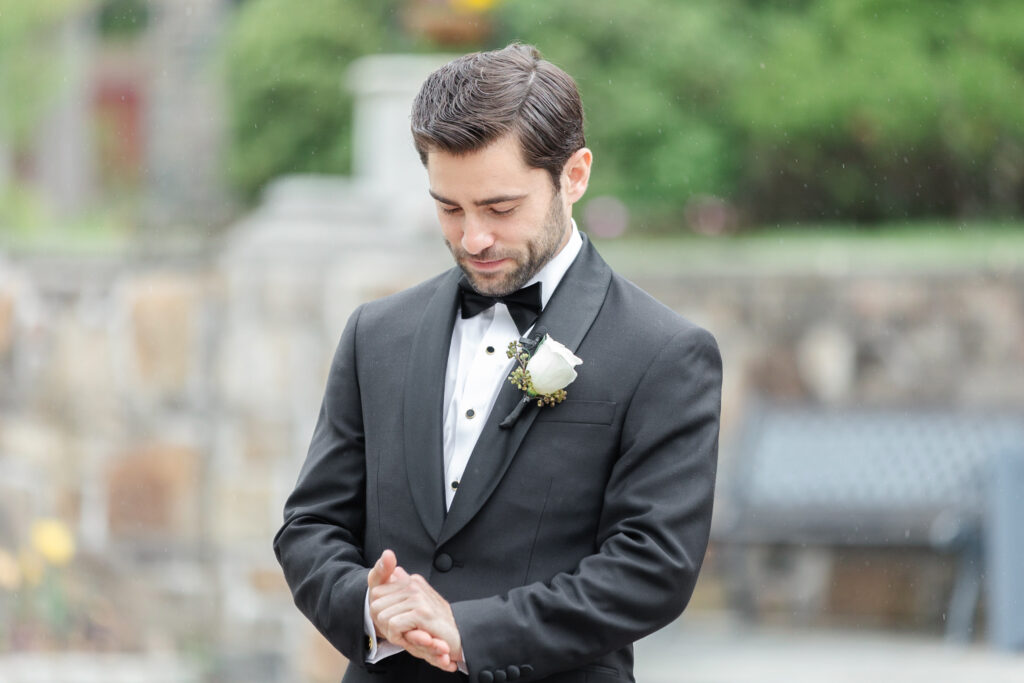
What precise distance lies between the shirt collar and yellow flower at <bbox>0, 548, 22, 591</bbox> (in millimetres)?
5315

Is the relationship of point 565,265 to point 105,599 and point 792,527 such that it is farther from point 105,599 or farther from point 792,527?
point 105,599

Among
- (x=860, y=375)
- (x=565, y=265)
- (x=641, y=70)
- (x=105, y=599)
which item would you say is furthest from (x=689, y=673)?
(x=641, y=70)

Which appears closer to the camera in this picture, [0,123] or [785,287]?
[785,287]

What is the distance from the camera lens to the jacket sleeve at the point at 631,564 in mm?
1952

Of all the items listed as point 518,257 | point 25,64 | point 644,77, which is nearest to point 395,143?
point 518,257

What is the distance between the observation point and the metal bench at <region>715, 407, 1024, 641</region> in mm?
6371

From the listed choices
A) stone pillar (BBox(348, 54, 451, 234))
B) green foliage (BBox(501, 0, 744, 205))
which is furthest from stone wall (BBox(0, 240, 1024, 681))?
green foliage (BBox(501, 0, 744, 205))

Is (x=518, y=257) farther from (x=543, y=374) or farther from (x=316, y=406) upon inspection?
(x=316, y=406)

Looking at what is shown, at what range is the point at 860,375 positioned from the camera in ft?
22.7

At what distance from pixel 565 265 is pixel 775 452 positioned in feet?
15.4

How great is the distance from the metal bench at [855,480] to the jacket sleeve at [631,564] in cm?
451

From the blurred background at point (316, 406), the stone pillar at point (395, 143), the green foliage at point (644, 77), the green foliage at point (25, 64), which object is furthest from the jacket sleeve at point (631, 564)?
the green foliage at point (25, 64)

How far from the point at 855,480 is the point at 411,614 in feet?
16.2

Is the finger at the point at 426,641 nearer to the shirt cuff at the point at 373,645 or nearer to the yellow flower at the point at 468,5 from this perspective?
the shirt cuff at the point at 373,645
